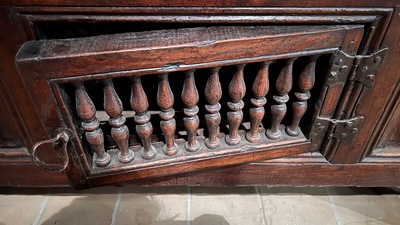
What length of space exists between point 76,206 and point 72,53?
2.87 feet

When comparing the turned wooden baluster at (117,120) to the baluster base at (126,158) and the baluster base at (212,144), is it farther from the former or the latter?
the baluster base at (212,144)

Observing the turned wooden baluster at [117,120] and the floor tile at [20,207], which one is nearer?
the turned wooden baluster at [117,120]

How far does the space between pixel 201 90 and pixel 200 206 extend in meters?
0.51

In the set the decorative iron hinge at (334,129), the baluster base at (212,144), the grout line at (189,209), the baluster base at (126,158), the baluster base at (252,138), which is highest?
the decorative iron hinge at (334,129)

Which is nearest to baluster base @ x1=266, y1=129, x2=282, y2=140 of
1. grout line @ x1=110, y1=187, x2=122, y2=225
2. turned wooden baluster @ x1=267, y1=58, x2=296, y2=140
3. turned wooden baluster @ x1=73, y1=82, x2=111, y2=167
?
turned wooden baluster @ x1=267, y1=58, x2=296, y2=140

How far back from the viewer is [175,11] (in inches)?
31.5

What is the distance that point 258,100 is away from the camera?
3.18 feet

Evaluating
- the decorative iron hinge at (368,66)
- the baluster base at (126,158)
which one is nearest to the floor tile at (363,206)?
the decorative iron hinge at (368,66)

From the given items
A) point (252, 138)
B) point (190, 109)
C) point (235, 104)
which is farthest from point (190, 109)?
point (252, 138)

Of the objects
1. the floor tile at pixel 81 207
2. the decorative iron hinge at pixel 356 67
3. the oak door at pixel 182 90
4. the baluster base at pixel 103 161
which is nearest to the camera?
the oak door at pixel 182 90

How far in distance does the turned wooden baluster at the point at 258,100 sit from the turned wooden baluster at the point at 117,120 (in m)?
0.38

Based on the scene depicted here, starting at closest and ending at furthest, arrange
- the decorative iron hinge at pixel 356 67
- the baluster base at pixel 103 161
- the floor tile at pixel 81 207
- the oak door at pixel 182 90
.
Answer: the oak door at pixel 182 90 → the decorative iron hinge at pixel 356 67 → the baluster base at pixel 103 161 → the floor tile at pixel 81 207

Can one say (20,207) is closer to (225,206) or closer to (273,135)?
(225,206)

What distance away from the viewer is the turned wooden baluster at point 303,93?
920mm
